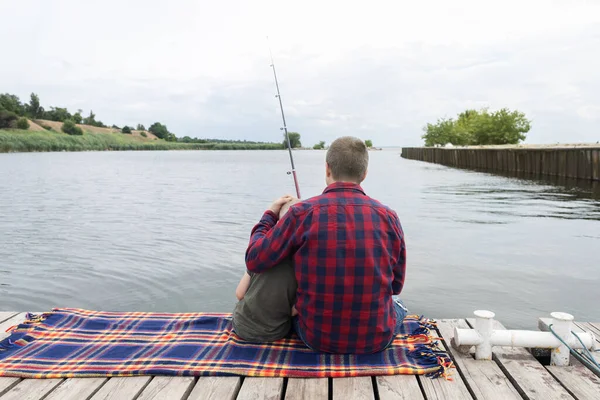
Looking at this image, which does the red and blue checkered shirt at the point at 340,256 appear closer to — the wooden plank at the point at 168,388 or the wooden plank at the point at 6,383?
the wooden plank at the point at 168,388

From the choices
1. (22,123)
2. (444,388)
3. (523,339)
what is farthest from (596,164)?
(22,123)

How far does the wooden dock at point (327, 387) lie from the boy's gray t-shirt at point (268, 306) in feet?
1.50

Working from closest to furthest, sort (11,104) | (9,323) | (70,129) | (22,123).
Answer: (9,323)
(22,123)
(11,104)
(70,129)

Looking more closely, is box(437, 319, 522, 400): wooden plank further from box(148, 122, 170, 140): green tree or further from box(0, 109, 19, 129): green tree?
box(148, 122, 170, 140): green tree

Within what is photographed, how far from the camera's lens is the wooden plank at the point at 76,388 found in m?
2.64

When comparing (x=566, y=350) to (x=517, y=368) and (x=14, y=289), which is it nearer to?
(x=517, y=368)

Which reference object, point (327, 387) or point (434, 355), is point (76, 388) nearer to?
point (327, 387)

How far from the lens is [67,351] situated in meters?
3.20

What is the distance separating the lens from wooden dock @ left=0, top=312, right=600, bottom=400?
2.66m

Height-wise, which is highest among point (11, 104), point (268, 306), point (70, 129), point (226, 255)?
point (11, 104)

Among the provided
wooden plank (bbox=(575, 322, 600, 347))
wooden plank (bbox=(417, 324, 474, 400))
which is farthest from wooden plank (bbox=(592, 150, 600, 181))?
wooden plank (bbox=(417, 324, 474, 400))

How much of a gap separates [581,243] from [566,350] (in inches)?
350

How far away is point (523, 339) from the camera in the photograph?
3186mm

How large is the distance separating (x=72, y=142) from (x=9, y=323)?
9851 cm
